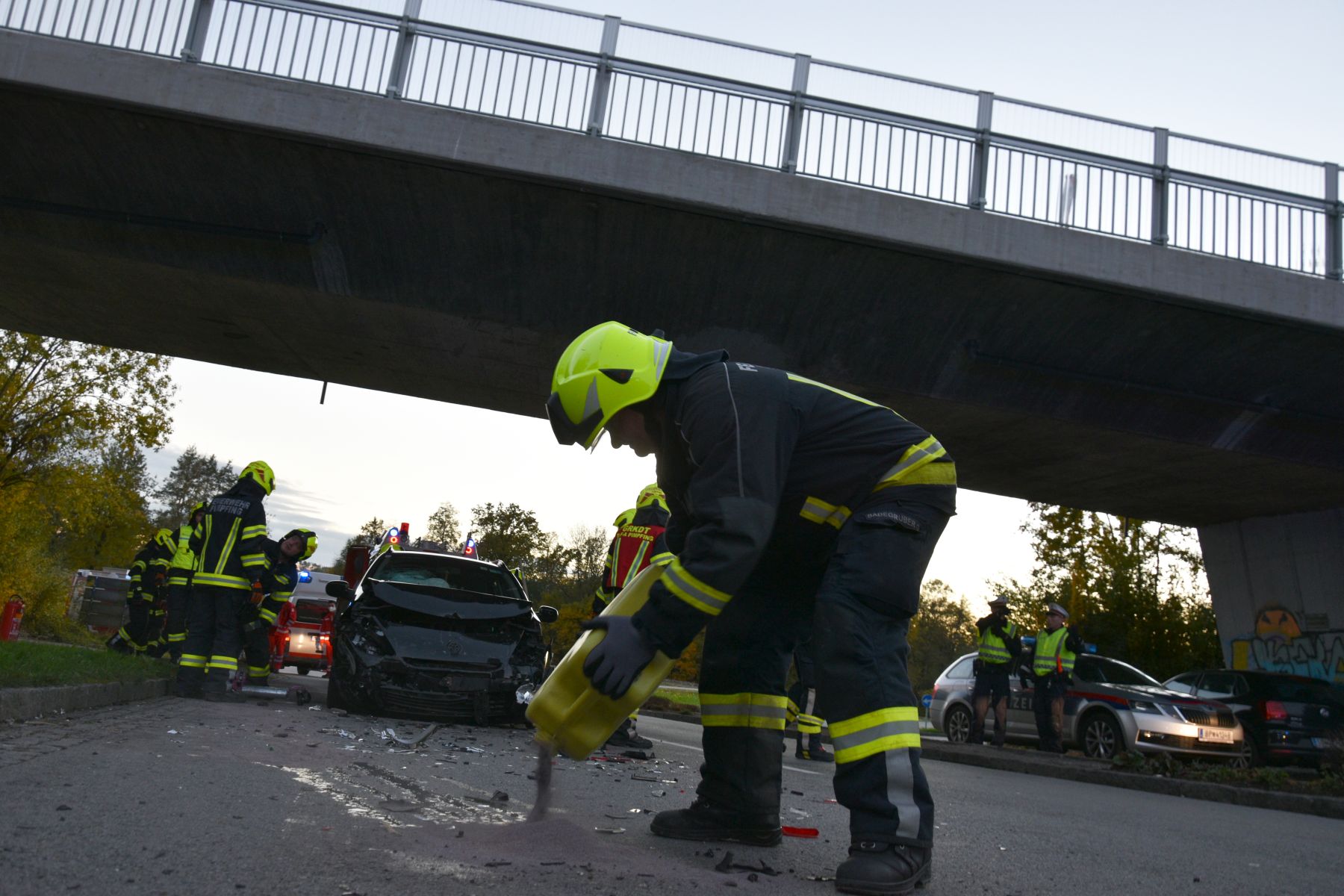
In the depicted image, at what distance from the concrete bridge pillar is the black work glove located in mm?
18663

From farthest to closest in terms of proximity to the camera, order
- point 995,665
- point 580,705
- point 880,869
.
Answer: point 995,665, point 580,705, point 880,869

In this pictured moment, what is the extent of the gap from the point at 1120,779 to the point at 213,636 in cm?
854

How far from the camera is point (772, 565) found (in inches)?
153

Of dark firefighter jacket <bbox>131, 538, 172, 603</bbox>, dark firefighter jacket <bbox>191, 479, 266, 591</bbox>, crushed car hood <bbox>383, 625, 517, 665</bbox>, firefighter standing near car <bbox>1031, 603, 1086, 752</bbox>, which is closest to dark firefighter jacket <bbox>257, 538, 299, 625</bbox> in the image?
dark firefighter jacket <bbox>191, 479, 266, 591</bbox>

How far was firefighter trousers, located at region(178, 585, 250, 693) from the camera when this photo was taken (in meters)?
9.31

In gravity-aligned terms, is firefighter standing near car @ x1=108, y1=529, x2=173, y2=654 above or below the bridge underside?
below

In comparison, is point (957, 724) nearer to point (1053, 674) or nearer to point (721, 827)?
point (1053, 674)

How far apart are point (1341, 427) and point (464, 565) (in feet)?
39.7

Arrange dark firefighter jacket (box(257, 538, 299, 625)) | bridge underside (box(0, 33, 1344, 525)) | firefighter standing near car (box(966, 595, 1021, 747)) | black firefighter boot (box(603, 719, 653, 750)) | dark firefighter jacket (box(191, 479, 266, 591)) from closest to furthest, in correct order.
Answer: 1. black firefighter boot (box(603, 719, 653, 750))
2. dark firefighter jacket (box(191, 479, 266, 591))
3. dark firefighter jacket (box(257, 538, 299, 625))
4. bridge underside (box(0, 33, 1344, 525))
5. firefighter standing near car (box(966, 595, 1021, 747))

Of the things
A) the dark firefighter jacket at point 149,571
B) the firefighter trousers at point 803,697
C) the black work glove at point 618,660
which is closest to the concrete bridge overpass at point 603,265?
the dark firefighter jacket at point 149,571

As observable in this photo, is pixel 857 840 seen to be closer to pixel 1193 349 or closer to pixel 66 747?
pixel 66 747

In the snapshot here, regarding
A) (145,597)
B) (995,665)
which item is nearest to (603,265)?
(145,597)

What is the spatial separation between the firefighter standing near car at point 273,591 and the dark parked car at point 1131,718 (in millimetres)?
9271

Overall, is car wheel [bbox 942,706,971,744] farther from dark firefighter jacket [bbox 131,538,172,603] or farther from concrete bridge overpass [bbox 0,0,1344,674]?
dark firefighter jacket [bbox 131,538,172,603]
